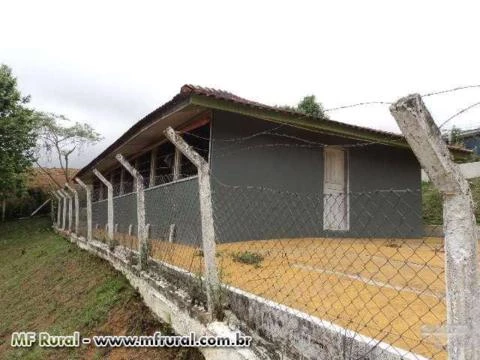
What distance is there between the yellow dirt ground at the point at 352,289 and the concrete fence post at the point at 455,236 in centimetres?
51

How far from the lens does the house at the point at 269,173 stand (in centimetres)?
737

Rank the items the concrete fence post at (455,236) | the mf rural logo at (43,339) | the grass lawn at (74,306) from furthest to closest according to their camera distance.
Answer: the mf rural logo at (43,339), the grass lawn at (74,306), the concrete fence post at (455,236)

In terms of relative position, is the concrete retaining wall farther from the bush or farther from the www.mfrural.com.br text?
the bush

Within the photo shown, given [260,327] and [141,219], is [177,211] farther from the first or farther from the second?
[260,327]

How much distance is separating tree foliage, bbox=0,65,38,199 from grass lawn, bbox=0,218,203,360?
333 inches

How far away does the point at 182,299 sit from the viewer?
387 cm

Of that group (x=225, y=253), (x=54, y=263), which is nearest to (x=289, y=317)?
(x=225, y=253)

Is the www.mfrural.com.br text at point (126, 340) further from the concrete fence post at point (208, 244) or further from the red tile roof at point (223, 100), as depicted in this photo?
the red tile roof at point (223, 100)

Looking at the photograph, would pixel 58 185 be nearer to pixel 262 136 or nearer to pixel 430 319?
pixel 262 136

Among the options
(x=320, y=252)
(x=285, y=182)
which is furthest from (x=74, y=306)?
(x=285, y=182)

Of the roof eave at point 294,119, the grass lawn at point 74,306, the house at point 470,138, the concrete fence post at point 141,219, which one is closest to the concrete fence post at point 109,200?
the grass lawn at point 74,306

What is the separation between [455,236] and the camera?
162 cm

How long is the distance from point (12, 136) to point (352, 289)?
17786 millimetres

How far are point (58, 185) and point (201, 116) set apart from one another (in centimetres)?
2287
